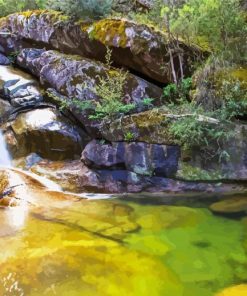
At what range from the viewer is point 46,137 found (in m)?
8.84

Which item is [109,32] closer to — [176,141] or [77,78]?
[77,78]

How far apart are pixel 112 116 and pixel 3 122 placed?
11.4ft

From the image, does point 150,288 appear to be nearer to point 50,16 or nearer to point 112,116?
point 112,116

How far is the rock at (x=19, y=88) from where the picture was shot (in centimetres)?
996

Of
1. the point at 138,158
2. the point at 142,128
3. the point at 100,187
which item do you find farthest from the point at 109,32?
the point at 100,187

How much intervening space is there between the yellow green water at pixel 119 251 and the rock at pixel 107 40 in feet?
12.8

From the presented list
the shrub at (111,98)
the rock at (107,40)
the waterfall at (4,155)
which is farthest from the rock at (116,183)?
the rock at (107,40)

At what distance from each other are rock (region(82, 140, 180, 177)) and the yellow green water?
39.0 inches

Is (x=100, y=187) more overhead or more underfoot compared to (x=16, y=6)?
more underfoot

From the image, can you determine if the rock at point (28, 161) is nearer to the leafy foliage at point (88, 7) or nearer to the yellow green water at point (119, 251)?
the yellow green water at point (119, 251)

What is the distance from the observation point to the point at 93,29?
9547 mm

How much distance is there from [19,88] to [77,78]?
83.4 inches

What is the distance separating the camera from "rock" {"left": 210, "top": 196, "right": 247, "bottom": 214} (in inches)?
232

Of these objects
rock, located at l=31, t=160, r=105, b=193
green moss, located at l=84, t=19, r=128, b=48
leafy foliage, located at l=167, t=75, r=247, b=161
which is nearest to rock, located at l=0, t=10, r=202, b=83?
green moss, located at l=84, t=19, r=128, b=48
